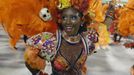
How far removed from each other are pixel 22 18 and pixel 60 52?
789 mm

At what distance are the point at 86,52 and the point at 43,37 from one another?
A: 539mm

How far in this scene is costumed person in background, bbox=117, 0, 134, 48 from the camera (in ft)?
17.8

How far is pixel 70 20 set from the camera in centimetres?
423

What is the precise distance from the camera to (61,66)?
13.9 ft

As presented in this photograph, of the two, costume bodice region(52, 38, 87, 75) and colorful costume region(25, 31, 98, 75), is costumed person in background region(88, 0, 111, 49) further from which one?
costume bodice region(52, 38, 87, 75)

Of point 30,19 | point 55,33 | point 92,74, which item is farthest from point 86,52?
point 92,74

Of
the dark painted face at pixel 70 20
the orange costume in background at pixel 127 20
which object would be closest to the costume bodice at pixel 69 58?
the dark painted face at pixel 70 20

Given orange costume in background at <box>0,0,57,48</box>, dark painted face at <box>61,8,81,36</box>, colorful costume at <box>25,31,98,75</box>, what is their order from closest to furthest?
colorful costume at <box>25,31,98,75</box> < dark painted face at <box>61,8,81,36</box> < orange costume in background at <box>0,0,57,48</box>

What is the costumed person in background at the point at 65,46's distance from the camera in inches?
161

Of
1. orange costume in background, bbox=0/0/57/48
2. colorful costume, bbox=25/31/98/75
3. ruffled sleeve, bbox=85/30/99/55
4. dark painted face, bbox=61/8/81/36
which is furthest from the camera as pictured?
orange costume in background, bbox=0/0/57/48

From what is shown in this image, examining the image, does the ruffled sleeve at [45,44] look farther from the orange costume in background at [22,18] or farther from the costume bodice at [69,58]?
the orange costume in background at [22,18]

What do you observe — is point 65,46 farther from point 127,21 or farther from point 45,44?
point 127,21

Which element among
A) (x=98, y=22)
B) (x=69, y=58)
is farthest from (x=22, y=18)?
(x=98, y=22)

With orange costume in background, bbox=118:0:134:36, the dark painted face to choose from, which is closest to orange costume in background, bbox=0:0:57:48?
the dark painted face
